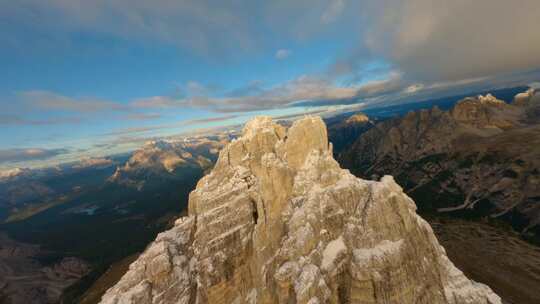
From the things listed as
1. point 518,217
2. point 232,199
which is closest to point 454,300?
point 232,199

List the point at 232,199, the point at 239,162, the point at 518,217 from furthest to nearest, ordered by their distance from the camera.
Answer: the point at 518,217, the point at 239,162, the point at 232,199

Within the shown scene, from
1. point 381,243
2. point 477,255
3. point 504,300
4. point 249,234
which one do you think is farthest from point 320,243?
point 477,255

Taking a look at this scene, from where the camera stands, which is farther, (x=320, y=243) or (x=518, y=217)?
(x=518, y=217)

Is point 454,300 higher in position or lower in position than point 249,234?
lower

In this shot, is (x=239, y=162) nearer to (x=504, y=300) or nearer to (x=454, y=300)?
(x=454, y=300)

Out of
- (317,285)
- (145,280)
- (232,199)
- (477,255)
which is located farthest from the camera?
(477,255)

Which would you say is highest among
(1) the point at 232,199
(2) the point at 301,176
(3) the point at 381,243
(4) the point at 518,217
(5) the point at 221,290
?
(2) the point at 301,176

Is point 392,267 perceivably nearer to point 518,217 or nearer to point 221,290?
point 221,290
